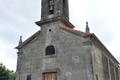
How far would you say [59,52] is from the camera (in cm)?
2119

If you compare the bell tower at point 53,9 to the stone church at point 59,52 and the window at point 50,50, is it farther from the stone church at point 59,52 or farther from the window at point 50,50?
the window at point 50,50

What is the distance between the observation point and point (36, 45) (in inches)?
899

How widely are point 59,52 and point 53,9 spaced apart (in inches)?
207

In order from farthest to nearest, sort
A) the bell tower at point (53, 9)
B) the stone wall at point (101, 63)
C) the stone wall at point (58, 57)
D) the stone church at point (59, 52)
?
1. the bell tower at point (53, 9)
2. the stone wall at point (101, 63)
3. the stone church at point (59, 52)
4. the stone wall at point (58, 57)

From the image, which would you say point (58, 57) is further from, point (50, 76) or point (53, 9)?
point (53, 9)

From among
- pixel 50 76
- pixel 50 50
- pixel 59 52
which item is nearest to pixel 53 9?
pixel 50 50

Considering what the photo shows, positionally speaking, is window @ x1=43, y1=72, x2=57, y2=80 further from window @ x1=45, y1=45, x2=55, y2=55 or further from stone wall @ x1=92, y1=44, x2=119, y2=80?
stone wall @ x1=92, y1=44, x2=119, y2=80

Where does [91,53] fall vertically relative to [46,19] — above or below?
below

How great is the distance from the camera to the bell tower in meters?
23.0

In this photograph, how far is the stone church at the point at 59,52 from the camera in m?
19.8

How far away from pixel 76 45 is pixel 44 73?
14.0 feet

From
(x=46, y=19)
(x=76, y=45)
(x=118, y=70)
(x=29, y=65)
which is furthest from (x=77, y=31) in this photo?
(x=118, y=70)

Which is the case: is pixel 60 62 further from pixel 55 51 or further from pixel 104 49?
pixel 104 49

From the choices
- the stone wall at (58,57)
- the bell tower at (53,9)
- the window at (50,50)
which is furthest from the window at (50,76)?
the bell tower at (53,9)
